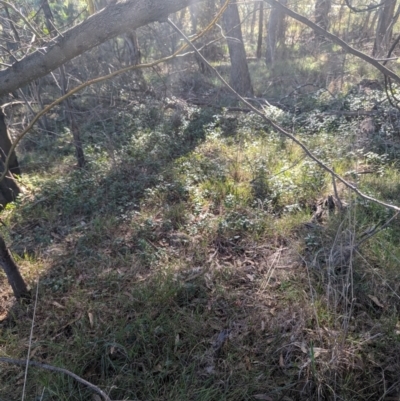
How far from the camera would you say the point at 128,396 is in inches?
81.4

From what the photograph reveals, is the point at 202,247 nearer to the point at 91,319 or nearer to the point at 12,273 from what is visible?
the point at 91,319

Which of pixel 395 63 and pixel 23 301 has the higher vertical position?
pixel 23 301

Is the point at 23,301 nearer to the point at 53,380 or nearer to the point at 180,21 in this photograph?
the point at 53,380

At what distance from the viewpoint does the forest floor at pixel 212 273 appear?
2121mm

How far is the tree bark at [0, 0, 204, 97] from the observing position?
1703 mm

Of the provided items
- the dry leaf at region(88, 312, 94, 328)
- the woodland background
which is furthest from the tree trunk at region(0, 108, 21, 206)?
the dry leaf at region(88, 312, 94, 328)

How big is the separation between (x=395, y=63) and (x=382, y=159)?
5.34 meters

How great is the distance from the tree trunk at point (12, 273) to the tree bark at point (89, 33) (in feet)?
4.04

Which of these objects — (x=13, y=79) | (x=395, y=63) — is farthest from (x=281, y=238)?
(x=395, y=63)

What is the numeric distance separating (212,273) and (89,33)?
2022mm

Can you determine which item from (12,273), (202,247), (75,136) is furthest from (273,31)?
(12,273)

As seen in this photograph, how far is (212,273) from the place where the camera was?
2.89 meters

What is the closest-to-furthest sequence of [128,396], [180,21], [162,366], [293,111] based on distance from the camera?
[128,396] < [162,366] < [293,111] < [180,21]

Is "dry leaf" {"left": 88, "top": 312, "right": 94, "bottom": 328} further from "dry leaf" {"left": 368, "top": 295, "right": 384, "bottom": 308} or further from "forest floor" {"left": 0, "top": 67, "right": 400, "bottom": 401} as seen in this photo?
"dry leaf" {"left": 368, "top": 295, "right": 384, "bottom": 308}
